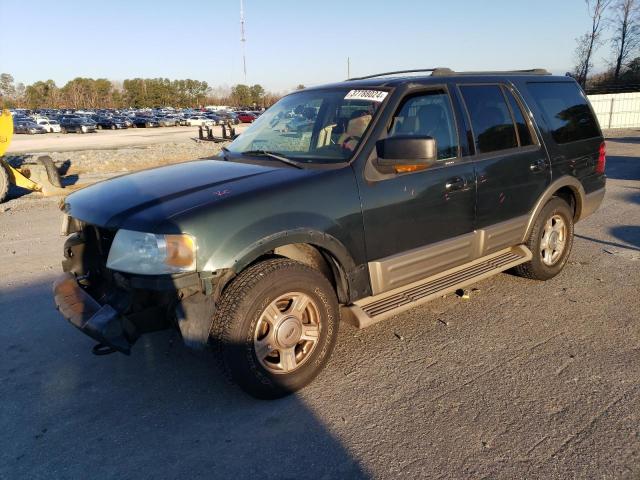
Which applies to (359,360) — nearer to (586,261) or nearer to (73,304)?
(73,304)

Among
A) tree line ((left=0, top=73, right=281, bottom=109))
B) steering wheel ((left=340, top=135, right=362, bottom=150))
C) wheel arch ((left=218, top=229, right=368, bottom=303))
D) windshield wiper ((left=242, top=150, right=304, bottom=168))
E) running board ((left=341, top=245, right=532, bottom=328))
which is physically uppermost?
tree line ((left=0, top=73, right=281, bottom=109))

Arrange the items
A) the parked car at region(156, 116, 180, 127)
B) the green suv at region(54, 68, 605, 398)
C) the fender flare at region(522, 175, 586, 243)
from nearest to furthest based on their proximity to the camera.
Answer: the green suv at region(54, 68, 605, 398) → the fender flare at region(522, 175, 586, 243) → the parked car at region(156, 116, 180, 127)

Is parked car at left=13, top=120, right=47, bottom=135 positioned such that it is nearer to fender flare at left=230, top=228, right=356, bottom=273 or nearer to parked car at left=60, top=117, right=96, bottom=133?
parked car at left=60, top=117, right=96, bottom=133

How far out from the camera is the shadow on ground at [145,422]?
259 cm

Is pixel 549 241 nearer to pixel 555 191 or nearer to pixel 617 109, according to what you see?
pixel 555 191

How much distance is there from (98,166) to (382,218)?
14933mm

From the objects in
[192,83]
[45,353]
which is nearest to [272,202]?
[45,353]

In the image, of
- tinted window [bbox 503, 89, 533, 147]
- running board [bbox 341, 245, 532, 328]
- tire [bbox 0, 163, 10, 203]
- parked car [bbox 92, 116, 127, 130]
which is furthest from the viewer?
parked car [bbox 92, 116, 127, 130]

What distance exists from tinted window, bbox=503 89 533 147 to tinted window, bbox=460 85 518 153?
7 cm

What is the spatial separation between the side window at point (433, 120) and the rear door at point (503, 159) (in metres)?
0.22

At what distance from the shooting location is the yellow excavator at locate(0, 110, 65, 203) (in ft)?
34.9

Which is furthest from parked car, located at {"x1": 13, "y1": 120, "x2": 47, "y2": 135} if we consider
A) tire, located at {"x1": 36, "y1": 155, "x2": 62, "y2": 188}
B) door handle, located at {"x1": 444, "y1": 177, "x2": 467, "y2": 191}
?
door handle, located at {"x1": 444, "y1": 177, "x2": 467, "y2": 191}

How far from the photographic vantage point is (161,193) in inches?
127

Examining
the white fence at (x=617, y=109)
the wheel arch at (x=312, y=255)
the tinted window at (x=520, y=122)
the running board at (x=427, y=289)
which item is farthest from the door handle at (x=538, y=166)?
the white fence at (x=617, y=109)
